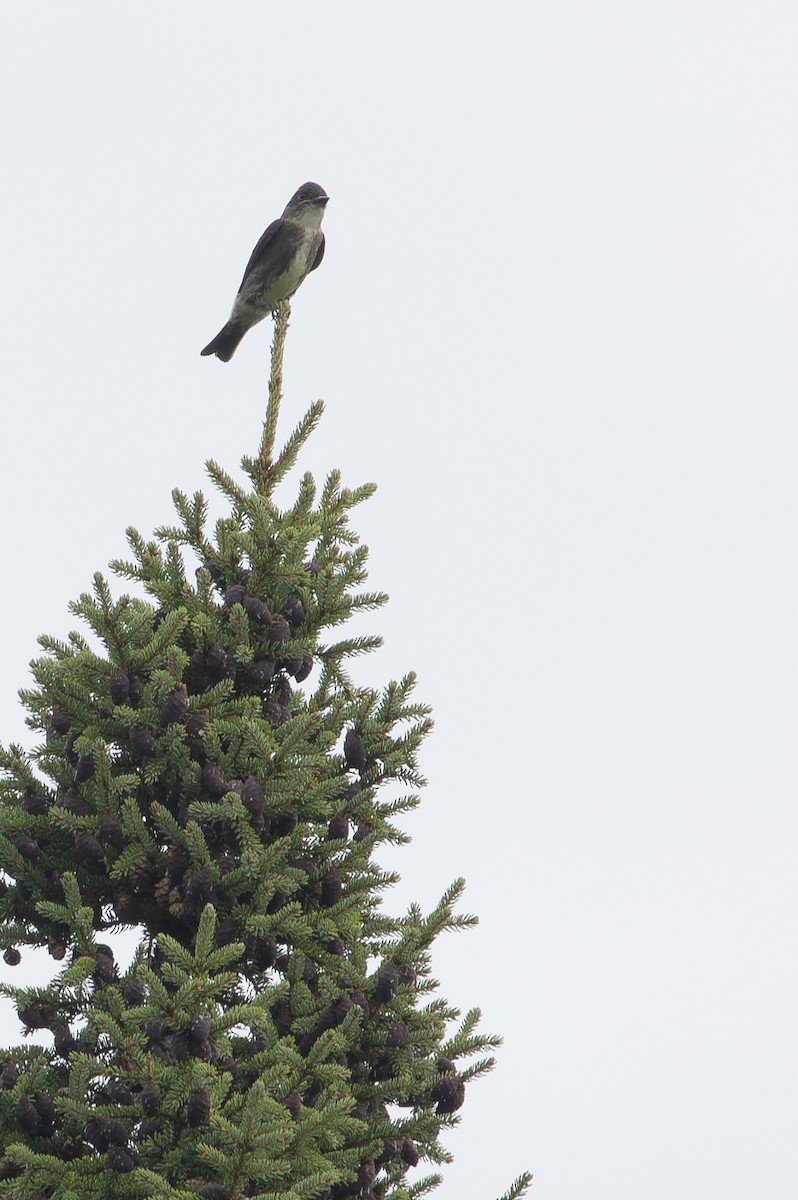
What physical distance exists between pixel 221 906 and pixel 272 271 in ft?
19.6

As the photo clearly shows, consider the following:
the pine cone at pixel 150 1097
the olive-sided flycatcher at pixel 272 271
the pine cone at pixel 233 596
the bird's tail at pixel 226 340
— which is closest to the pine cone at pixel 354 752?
the pine cone at pixel 233 596

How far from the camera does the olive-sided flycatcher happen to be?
923 centimetres

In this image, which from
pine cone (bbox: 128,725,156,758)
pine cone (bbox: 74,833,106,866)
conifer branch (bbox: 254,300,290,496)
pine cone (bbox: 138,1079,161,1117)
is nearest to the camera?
pine cone (bbox: 138,1079,161,1117)

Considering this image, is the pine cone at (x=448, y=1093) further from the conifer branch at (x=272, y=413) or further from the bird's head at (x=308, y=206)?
the bird's head at (x=308, y=206)

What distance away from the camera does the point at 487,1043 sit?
14.5 feet

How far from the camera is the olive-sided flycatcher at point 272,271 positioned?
9.23 meters

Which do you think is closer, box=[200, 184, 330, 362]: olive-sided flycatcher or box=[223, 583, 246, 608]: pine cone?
box=[223, 583, 246, 608]: pine cone

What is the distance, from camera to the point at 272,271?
9234 mm

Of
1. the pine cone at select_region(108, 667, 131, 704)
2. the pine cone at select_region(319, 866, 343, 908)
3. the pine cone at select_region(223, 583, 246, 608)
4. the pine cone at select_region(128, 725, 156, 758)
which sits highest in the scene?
the pine cone at select_region(223, 583, 246, 608)

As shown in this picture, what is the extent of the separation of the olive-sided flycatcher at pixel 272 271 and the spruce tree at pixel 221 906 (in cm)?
461

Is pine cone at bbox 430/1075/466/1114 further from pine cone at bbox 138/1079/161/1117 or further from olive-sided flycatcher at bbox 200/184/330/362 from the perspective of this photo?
olive-sided flycatcher at bbox 200/184/330/362

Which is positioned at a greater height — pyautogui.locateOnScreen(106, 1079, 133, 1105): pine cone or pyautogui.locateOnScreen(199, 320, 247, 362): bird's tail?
pyautogui.locateOnScreen(199, 320, 247, 362): bird's tail

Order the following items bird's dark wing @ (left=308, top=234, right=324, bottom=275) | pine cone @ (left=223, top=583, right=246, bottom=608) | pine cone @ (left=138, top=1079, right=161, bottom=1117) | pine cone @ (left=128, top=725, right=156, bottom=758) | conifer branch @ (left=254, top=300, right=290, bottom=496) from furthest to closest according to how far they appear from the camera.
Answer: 1. bird's dark wing @ (left=308, top=234, right=324, bottom=275)
2. conifer branch @ (left=254, top=300, right=290, bottom=496)
3. pine cone @ (left=223, top=583, right=246, bottom=608)
4. pine cone @ (left=128, top=725, right=156, bottom=758)
5. pine cone @ (left=138, top=1079, right=161, bottom=1117)

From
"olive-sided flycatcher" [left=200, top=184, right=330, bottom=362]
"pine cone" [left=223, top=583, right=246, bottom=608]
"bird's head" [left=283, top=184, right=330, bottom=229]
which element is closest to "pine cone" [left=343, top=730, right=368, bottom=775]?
"pine cone" [left=223, top=583, right=246, bottom=608]
